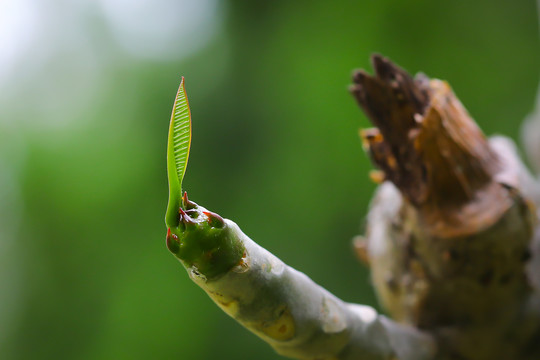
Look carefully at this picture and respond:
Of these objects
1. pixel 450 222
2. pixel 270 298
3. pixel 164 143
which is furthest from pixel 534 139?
pixel 270 298

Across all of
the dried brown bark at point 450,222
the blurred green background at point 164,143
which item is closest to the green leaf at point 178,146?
the dried brown bark at point 450,222

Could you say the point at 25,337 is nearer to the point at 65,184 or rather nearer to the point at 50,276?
the point at 50,276

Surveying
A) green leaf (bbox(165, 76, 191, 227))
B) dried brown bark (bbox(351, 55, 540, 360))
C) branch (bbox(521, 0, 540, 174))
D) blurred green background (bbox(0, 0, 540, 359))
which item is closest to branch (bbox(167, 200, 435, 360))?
green leaf (bbox(165, 76, 191, 227))

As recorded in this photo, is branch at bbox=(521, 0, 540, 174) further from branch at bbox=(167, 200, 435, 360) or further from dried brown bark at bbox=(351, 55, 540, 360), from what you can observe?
branch at bbox=(167, 200, 435, 360)

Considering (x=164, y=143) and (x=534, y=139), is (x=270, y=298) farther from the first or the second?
(x=534, y=139)

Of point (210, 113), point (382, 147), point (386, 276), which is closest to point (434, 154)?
point (382, 147)
